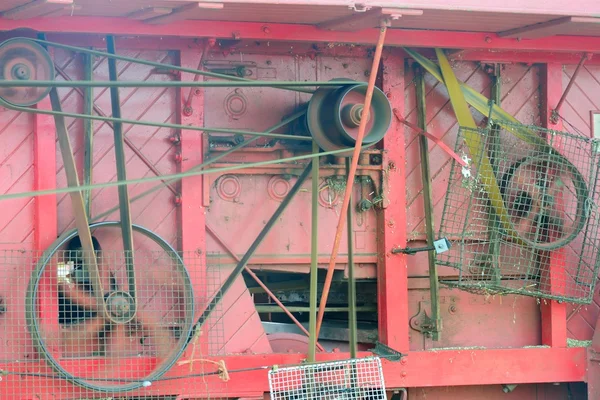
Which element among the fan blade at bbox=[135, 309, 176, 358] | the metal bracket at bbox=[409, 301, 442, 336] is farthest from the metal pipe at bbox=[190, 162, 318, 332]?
the metal bracket at bbox=[409, 301, 442, 336]

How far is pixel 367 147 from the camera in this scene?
690 cm

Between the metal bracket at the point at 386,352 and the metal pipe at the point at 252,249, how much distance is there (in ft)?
4.23

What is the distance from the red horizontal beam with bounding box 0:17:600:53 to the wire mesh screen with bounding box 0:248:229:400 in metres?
1.64

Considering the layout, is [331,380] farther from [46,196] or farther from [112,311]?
[46,196]

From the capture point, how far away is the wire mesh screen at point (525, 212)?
6.89m

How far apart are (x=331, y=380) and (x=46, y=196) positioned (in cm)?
256

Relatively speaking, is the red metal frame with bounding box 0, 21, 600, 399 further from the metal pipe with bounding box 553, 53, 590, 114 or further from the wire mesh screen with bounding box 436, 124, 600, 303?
the wire mesh screen with bounding box 436, 124, 600, 303

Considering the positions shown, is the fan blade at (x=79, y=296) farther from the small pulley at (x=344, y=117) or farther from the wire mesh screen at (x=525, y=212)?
the wire mesh screen at (x=525, y=212)

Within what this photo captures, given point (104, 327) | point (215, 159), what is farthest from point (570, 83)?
point (104, 327)

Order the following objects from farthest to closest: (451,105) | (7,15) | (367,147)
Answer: (451,105) → (367,147) → (7,15)

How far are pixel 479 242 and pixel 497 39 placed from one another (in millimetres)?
1731

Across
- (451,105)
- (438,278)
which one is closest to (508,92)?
(451,105)

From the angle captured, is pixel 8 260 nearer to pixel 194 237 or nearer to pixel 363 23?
pixel 194 237

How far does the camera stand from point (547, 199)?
23.4ft
